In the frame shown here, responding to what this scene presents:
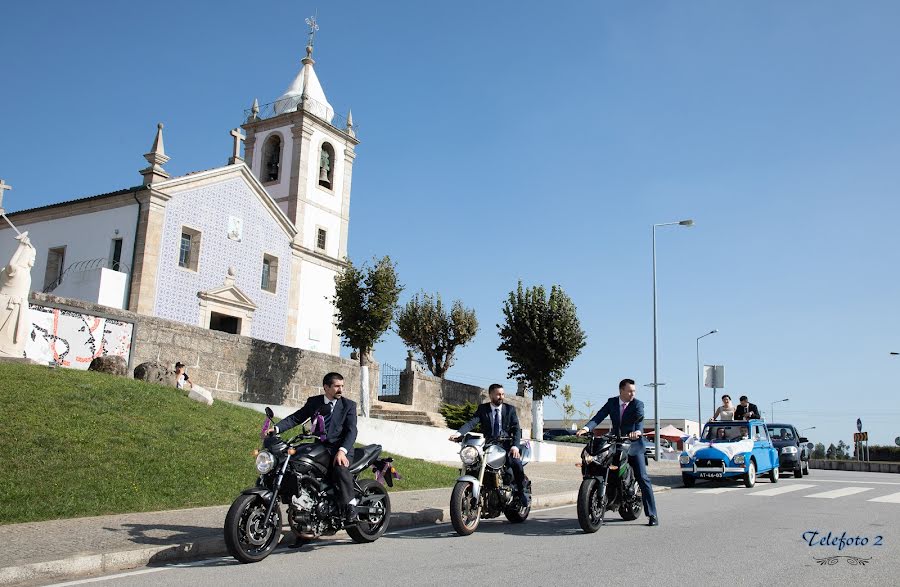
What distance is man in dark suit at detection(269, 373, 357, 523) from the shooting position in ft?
26.3

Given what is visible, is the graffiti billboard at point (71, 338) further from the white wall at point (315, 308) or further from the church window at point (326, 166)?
the church window at point (326, 166)

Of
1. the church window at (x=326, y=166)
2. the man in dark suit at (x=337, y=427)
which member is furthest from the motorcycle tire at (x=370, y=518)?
the church window at (x=326, y=166)

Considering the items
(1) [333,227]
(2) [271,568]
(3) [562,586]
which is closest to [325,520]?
(2) [271,568]

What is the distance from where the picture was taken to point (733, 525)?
1013cm

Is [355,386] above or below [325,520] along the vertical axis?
above

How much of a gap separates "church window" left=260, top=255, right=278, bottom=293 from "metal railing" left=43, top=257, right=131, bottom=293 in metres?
6.94

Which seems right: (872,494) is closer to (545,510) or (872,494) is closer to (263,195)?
(545,510)

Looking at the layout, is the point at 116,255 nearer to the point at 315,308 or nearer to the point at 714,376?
the point at 315,308

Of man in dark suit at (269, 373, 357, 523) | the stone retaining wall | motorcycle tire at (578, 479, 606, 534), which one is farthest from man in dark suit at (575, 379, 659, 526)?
the stone retaining wall

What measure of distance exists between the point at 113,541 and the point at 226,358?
1535 centimetres

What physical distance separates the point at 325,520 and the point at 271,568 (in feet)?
3.33

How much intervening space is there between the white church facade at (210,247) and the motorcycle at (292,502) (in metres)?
22.6

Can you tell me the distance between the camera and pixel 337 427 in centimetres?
826

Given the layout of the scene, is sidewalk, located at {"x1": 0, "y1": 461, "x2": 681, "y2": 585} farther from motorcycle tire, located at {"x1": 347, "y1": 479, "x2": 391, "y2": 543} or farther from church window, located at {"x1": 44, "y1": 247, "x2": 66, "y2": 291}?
church window, located at {"x1": 44, "y1": 247, "x2": 66, "y2": 291}
